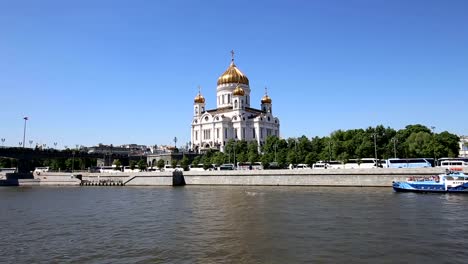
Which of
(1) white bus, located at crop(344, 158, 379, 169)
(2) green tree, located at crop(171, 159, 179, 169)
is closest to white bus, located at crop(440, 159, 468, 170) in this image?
(1) white bus, located at crop(344, 158, 379, 169)

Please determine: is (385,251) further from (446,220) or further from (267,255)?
(446,220)

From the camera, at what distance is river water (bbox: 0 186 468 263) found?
738 inches

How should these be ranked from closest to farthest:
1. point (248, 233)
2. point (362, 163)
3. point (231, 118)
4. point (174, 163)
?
point (248, 233)
point (362, 163)
point (174, 163)
point (231, 118)

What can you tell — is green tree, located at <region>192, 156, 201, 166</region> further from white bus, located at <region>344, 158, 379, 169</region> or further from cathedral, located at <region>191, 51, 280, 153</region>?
white bus, located at <region>344, 158, 379, 169</region>

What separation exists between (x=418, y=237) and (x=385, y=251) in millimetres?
3775

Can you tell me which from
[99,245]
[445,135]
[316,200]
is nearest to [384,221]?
[316,200]

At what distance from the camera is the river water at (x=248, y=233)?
18734 millimetres

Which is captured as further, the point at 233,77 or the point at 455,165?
the point at 233,77

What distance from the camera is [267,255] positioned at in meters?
18.8

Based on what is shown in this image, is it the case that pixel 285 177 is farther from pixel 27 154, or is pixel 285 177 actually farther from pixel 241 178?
pixel 27 154

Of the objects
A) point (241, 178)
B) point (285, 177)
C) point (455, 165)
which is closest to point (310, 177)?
point (285, 177)

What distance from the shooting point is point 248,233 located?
23906 millimetres

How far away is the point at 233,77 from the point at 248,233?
9444 centimetres

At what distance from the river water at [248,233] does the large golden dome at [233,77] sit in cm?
8098
